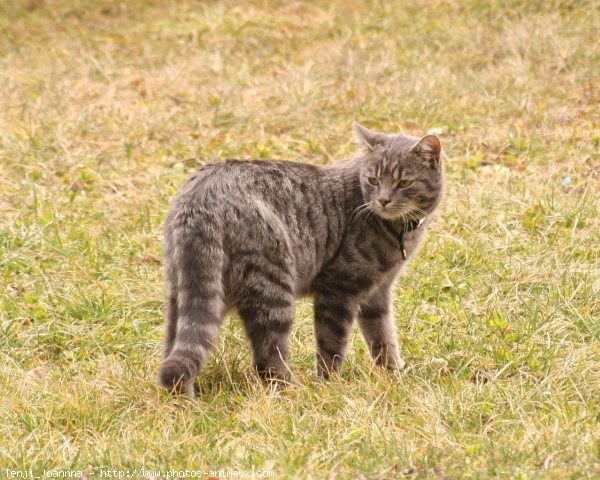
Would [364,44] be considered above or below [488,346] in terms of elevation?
above

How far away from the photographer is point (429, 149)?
5.50 meters

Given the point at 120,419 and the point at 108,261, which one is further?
the point at 108,261

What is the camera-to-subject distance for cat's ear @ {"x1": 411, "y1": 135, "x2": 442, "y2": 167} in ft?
17.9

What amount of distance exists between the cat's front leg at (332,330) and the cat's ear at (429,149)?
1.01 meters

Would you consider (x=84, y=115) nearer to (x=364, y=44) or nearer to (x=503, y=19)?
(x=364, y=44)

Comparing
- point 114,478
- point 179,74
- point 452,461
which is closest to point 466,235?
point 452,461

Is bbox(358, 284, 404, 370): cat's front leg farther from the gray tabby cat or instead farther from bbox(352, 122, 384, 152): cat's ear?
bbox(352, 122, 384, 152): cat's ear

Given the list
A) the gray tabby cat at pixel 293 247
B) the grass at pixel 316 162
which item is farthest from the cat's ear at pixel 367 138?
the grass at pixel 316 162

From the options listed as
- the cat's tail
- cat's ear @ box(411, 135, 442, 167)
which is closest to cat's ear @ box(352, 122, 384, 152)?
cat's ear @ box(411, 135, 442, 167)

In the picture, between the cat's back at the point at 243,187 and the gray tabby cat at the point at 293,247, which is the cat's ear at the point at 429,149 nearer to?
the gray tabby cat at the point at 293,247

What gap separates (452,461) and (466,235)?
123 inches

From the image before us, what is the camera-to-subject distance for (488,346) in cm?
529

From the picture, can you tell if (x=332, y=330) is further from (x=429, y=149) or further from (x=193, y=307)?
(x=429, y=149)

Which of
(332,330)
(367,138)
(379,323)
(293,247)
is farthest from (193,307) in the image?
(367,138)
